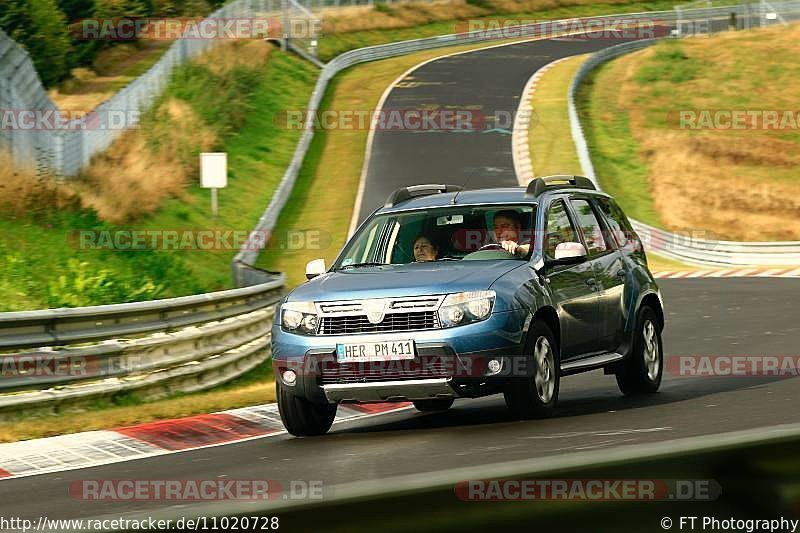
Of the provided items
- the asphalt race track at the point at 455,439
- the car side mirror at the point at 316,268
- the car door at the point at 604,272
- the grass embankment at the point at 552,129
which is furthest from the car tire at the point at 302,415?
the grass embankment at the point at 552,129

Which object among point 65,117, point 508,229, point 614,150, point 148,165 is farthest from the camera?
point 614,150

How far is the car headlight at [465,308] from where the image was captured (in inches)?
388

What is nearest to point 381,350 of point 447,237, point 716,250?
point 447,237

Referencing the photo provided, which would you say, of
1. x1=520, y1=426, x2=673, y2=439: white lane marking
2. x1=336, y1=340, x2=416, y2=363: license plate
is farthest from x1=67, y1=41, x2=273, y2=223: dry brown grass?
x1=520, y1=426, x2=673, y2=439: white lane marking

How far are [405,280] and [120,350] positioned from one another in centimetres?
435

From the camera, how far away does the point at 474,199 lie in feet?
37.2

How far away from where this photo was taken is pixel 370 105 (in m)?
53.8

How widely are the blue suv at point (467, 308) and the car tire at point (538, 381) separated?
0.4 inches

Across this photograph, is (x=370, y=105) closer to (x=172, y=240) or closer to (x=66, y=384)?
(x=172, y=240)

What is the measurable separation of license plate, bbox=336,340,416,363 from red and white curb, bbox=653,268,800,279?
919 inches

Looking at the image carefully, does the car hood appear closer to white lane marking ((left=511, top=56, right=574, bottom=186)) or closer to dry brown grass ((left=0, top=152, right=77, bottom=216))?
dry brown grass ((left=0, top=152, right=77, bottom=216))

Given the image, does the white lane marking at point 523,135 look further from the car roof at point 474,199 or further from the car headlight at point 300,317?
the car headlight at point 300,317

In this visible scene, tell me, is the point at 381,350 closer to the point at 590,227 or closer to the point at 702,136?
the point at 590,227

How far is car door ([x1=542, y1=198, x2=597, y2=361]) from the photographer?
10867mm
